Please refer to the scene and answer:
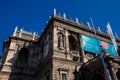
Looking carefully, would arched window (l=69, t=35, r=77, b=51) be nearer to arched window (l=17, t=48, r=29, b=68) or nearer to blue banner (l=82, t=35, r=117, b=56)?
blue banner (l=82, t=35, r=117, b=56)

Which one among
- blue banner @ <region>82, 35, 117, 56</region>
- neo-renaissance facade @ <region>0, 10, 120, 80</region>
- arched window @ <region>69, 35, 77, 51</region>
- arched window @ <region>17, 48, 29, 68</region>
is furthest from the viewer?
arched window @ <region>17, 48, 29, 68</region>

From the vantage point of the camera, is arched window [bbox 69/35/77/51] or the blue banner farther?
arched window [bbox 69/35/77/51]

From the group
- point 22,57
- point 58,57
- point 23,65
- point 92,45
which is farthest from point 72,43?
point 22,57

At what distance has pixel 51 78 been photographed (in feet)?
69.7

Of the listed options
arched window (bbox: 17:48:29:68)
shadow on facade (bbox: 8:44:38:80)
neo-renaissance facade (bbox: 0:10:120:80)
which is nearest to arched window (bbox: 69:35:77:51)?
neo-renaissance facade (bbox: 0:10:120:80)

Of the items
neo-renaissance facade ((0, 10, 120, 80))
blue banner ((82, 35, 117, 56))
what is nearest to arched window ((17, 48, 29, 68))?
neo-renaissance facade ((0, 10, 120, 80))

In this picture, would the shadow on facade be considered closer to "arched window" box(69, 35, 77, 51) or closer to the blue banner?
"arched window" box(69, 35, 77, 51)

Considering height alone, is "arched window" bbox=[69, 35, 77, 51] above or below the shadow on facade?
above

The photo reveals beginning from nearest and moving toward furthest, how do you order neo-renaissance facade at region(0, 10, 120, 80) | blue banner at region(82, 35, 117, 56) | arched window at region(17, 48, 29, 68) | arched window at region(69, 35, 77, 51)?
neo-renaissance facade at region(0, 10, 120, 80) < blue banner at region(82, 35, 117, 56) < arched window at region(69, 35, 77, 51) < arched window at region(17, 48, 29, 68)

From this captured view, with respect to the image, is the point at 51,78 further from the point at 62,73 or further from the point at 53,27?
the point at 53,27

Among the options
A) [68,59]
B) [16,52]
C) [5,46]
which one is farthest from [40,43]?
[68,59]

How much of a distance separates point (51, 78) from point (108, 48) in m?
13.9

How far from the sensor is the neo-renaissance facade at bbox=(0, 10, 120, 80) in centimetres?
2211

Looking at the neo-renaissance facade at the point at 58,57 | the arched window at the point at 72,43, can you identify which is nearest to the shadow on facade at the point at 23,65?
the neo-renaissance facade at the point at 58,57
